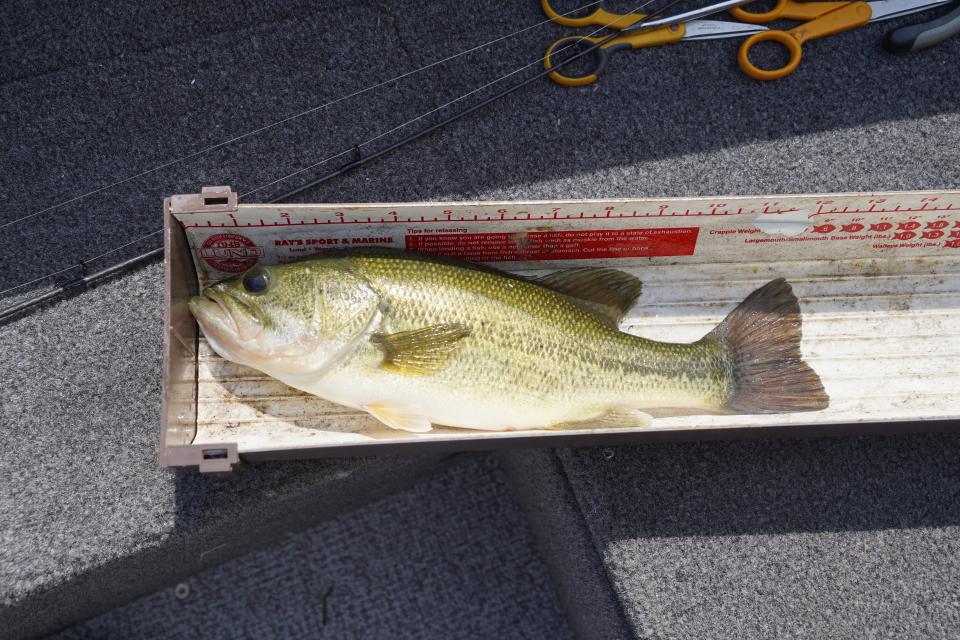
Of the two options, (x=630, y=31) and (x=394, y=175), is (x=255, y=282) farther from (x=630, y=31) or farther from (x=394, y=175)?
(x=630, y=31)

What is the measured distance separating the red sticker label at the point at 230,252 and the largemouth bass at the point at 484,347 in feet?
0.39

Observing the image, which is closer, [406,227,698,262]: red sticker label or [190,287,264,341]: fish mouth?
[190,287,264,341]: fish mouth

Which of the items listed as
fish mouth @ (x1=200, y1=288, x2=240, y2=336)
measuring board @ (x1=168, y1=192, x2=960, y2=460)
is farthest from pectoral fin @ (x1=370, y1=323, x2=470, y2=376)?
fish mouth @ (x1=200, y1=288, x2=240, y2=336)

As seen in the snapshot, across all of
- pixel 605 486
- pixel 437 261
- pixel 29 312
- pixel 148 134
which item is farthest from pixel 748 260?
pixel 29 312

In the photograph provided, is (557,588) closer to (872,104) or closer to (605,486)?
(605,486)

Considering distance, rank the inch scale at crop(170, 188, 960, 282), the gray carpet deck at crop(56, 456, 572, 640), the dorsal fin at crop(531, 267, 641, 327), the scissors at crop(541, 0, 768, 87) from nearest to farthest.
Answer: the inch scale at crop(170, 188, 960, 282), the dorsal fin at crop(531, 267, 641, 327), the scissors at crop(541, 0, 768, 87), the gray carpet deck at crop(56, 456, 572, 640)

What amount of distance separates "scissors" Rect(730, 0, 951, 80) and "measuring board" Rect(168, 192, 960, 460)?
0.48 metres

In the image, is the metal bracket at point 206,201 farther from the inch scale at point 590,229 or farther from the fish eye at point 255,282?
the fish eye at point 255,282

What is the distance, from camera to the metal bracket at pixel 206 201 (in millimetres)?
1243

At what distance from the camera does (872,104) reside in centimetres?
175

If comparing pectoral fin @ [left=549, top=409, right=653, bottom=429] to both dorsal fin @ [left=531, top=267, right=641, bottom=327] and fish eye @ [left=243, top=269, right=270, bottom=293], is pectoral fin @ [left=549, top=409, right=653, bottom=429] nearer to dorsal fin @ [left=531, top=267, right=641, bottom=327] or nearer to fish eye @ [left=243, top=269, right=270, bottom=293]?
dorsal fin @ [left=531, top=267, right=641, bottom=327]

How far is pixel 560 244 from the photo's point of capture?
1.44 m

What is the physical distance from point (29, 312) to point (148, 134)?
1.57 ft

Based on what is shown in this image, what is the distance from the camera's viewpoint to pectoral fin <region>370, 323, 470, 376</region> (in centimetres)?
124
